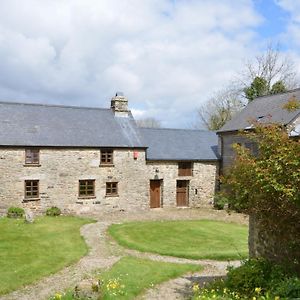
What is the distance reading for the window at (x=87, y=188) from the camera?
89.9ft

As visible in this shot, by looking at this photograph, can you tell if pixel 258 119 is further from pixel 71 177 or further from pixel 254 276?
pixel 254 276

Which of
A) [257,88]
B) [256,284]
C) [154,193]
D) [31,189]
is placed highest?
[257,88]

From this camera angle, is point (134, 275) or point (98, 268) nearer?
point (134, 275)

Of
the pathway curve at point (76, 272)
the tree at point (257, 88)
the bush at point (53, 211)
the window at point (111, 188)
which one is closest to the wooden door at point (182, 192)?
the window at point (111, 188)

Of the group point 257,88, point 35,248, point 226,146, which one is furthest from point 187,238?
point 257,88

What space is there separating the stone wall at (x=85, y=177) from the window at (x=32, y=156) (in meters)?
0.28

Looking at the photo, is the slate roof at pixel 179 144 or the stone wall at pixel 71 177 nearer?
the stone wall at pixel 71 177

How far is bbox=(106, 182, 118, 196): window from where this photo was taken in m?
28.3

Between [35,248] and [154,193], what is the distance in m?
14.7

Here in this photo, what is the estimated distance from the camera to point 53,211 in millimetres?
25969

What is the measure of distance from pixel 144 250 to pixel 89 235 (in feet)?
14.0

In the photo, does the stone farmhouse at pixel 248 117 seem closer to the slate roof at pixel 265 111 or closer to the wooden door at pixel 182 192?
the slate roof at pixel 265 111

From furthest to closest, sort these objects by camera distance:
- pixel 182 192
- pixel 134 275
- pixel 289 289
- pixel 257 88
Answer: pixel 257 88 → pixel 182 192 → pixel 134 275 → pixel 289 289

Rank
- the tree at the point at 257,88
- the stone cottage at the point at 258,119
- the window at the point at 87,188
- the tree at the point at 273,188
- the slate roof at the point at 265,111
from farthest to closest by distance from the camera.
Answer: the tree at the point at 257,88 → the slate roof at the point at 265,111 → the window at the point at 87,188 → the stone cottage at the point at 258,119 → the tree at the point at 273,188
